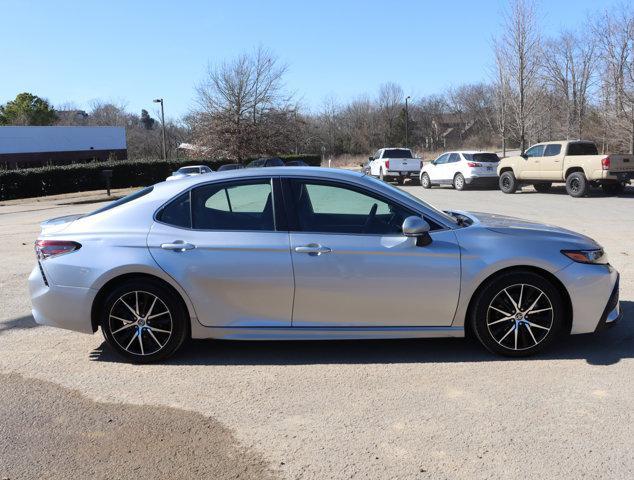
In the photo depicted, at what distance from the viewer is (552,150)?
19625 millimetres

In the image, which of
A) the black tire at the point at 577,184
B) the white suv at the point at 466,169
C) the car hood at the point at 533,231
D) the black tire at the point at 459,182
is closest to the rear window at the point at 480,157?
the white suv at the point at 466,169

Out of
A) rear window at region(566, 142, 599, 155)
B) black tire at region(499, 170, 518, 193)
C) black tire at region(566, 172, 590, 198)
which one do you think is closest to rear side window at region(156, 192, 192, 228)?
black tire at region(566, 172, 590, 198)

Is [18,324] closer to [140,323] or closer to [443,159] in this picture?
[140,323]

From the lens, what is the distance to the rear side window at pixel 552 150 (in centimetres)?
1941

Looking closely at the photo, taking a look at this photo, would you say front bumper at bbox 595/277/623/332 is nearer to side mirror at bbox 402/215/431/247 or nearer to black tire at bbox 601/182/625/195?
side mirror at bbox 402/215/431/247

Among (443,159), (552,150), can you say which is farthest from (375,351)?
(443,159)

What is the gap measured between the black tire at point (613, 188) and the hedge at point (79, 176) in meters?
28.6

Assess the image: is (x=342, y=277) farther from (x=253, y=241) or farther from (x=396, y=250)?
(x=253, y=241)

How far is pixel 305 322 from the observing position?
14.5 ft

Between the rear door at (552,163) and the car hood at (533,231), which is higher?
the rear door at (552,163)

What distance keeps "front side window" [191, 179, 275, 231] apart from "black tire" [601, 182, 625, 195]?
670 inches

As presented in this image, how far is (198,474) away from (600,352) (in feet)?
11.0

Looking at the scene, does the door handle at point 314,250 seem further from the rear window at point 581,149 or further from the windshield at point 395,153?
the windshield at point 395,153

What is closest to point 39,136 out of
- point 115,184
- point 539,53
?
point 115,184
